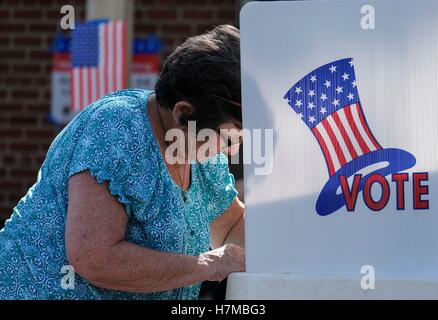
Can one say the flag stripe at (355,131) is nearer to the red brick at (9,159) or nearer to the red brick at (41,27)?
the red brick at (41,27)

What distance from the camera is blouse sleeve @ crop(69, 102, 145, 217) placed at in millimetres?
2055

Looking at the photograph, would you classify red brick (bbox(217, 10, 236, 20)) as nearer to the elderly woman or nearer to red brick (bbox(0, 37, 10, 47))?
red brick (bbox(0, 37, 10, 47))

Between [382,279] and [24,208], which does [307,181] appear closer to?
[382,279]

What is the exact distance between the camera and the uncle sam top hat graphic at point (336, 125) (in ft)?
6.29

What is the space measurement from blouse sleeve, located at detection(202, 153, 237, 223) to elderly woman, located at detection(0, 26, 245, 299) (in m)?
0.17

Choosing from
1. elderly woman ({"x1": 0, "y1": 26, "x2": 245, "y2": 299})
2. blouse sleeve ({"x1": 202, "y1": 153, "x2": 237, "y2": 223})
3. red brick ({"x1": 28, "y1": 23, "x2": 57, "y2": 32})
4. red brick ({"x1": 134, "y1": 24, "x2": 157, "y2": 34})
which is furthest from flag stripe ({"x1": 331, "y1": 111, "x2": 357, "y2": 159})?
red brick ({"x1": 28, "y1": 23, "x2": 57, "y2": 32})

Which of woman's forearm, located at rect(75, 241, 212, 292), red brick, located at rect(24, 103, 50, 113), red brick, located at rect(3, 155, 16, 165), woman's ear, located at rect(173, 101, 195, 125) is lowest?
red brick, located at rect(3, 155, 16, 165)

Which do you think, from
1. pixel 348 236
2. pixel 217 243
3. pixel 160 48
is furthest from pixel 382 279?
pixel 160 48

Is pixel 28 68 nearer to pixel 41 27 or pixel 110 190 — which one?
pixel 41 27

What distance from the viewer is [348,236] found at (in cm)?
192

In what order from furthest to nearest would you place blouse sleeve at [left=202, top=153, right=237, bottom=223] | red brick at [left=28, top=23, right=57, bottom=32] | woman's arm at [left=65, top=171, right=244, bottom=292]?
1. red brick at [left=28, top=23, right=57, bottom=32]
2. blouse sleeve at [left=202, top=153, right=237, bottom=223]
3. woman's arm at [left=65, top=171, right=244, bottom=292]

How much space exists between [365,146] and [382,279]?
0.28m

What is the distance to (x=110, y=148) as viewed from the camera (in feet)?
6.82

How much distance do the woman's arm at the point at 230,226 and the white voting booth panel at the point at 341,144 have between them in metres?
0.65
